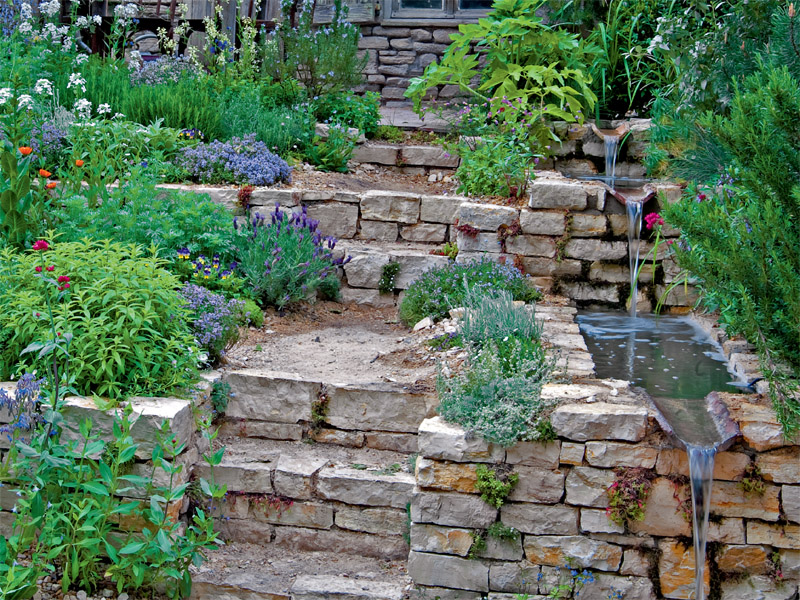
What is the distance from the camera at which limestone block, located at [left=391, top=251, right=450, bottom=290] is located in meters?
6.08

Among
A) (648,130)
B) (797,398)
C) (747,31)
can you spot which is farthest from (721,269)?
(648,130)

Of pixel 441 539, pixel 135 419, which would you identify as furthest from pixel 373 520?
pixel 135 419

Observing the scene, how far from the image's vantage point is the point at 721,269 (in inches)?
129

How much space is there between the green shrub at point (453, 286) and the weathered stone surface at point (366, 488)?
1.49m

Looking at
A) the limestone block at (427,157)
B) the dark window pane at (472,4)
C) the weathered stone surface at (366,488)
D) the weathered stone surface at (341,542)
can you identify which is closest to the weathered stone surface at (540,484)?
the weathered stone surface at (366,488)

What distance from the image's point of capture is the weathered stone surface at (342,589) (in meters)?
3.60

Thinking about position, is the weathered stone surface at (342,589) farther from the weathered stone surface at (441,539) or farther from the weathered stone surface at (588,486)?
the weathered stone surface at (588,486)

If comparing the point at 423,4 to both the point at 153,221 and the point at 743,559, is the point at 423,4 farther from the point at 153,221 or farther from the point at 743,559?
the point at 743,559

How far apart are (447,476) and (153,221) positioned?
258cm

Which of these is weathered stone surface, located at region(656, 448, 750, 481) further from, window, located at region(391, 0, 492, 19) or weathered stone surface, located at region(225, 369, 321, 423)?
window, located at region(391, 0, 492, 19)

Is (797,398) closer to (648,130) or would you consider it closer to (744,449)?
(744,449)

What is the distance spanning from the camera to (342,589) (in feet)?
11.9

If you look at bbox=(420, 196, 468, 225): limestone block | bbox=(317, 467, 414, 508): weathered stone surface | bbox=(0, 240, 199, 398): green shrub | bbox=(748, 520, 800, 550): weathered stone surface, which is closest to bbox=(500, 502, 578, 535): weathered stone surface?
bbox=(317, 467, 414, 508): weathered stone surface

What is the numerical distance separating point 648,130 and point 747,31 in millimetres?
2228
